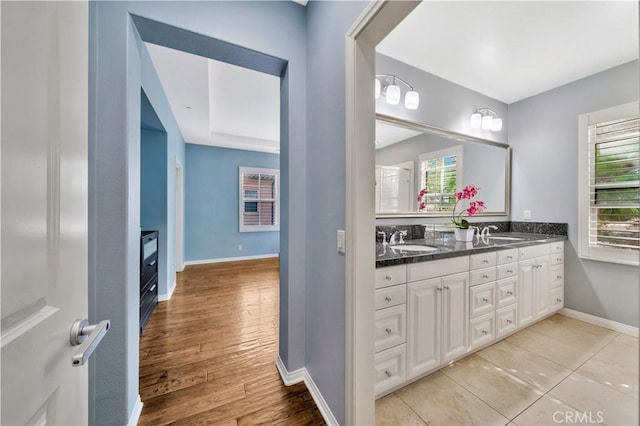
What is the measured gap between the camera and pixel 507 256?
6.89 ft

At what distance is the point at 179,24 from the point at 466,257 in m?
2.43

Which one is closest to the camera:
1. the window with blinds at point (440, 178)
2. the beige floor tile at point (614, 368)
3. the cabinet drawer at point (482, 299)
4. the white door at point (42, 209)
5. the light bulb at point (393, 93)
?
the white door at point (42, 209)

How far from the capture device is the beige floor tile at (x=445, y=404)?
1.39 meters

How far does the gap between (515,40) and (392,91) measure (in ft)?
3.56

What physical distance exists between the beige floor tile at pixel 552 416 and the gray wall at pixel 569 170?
1.69 meters

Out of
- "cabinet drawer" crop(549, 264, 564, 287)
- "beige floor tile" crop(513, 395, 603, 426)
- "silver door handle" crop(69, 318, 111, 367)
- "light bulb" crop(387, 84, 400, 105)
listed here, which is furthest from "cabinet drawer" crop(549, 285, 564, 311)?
"silver door handle" crop(69, 318, 111, 367)

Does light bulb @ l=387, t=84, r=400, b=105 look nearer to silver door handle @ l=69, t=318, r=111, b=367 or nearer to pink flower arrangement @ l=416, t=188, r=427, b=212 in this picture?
pink flower arrangement @ l=416, t=188, r=427, b=212

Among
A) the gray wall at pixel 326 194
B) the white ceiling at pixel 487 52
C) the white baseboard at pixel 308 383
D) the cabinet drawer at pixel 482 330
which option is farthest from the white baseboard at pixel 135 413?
the white ceiling at pixel 487 52

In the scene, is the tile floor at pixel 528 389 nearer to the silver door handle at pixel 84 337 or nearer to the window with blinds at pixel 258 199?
the silver door handle at pixel 84 337

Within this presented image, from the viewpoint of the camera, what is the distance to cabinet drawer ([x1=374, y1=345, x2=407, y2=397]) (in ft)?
4.79

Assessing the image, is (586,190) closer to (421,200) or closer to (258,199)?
(421,200)

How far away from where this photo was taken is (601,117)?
247cm

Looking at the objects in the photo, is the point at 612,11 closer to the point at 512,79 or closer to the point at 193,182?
the point at 512,79

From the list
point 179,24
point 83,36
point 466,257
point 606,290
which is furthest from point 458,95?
point 83,36
